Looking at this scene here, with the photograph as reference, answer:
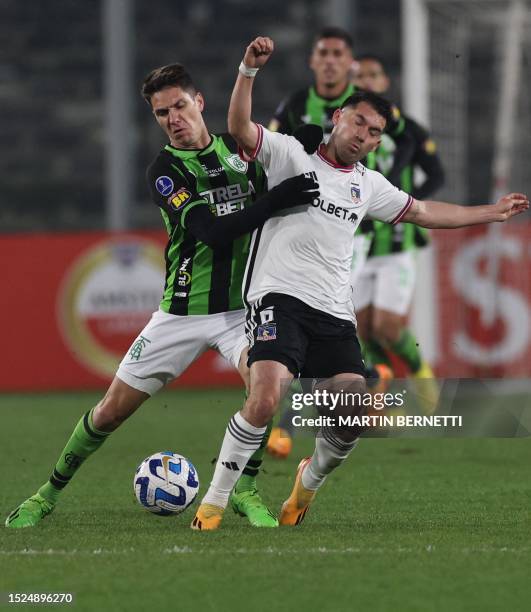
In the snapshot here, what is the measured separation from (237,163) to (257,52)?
804mm

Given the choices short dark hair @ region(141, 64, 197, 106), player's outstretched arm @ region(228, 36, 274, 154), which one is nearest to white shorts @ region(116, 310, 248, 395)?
player's outstretched arm @ region(228, 36, 274, 154)

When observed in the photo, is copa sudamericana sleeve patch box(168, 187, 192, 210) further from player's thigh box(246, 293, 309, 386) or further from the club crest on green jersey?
player's thigh box(246, 293, 309, 386)

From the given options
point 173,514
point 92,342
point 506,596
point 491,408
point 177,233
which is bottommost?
point 92,342

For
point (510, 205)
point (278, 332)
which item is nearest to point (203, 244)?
point (278, 332)

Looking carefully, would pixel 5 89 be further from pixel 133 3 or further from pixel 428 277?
pixel 428 277

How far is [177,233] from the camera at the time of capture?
19.5 feet

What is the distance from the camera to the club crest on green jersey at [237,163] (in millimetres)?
5898

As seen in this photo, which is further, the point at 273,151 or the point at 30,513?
the point at 30,513

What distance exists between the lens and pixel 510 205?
19.2 feet

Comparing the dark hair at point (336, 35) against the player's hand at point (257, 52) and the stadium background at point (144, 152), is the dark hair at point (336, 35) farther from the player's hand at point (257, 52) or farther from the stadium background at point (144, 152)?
the stadium background at point (144, 152)

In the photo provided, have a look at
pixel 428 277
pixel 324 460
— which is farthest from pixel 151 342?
pixel 428 277

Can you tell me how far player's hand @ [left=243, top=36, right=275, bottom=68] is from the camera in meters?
5.17

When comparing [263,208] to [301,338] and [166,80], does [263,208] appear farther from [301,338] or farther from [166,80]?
[166,80]

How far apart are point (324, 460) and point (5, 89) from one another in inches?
572
